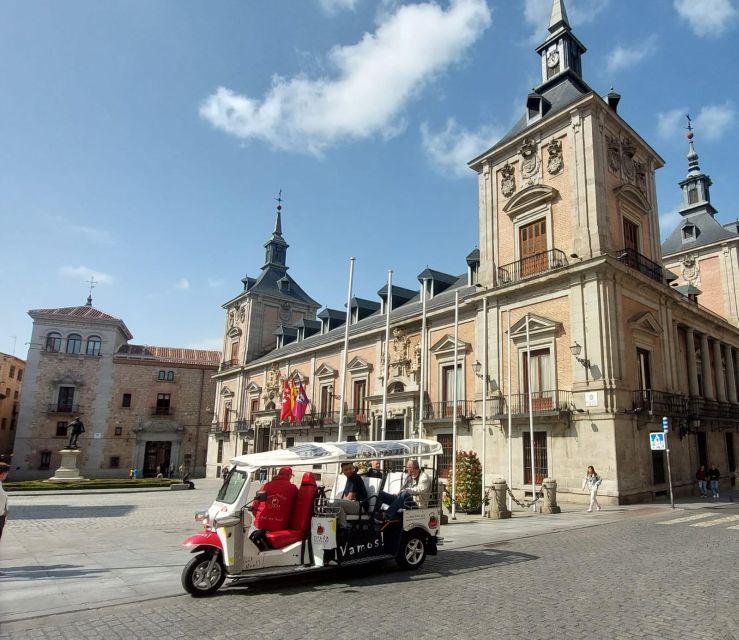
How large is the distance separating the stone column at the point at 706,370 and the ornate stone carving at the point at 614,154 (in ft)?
34.0

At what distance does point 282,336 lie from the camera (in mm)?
45531

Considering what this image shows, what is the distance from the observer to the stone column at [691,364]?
78.7 ft

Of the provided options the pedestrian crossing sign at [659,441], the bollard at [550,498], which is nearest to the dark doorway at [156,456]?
the bollard at [550,498]

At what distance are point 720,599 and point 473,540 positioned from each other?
507 cm

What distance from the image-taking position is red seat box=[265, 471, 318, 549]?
23.0 ft

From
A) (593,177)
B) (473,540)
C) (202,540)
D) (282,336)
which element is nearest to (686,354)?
(593,177)

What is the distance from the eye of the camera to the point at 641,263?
22.0m

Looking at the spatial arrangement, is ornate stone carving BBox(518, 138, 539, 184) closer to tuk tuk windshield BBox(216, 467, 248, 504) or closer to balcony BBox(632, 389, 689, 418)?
balcony BBox(632, 389, 689, 418)

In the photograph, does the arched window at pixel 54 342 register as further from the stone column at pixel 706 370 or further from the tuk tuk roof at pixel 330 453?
the stone column at pixel 706 370

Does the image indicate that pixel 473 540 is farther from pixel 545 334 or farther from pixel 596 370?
pixel 545 334

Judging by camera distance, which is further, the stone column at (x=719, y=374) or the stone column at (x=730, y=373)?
the stone column at (x=730, y=373)

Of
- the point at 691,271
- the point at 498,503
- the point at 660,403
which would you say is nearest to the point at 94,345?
the point at 498,503

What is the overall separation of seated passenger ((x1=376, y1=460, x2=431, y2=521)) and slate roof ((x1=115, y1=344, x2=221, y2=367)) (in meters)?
44.4

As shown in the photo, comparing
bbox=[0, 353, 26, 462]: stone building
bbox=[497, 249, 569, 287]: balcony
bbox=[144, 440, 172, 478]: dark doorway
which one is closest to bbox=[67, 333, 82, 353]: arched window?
bbox=[0, 353, 26, 462]: stone building
